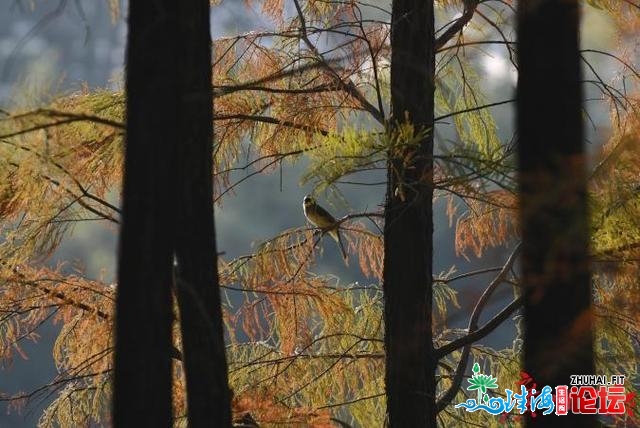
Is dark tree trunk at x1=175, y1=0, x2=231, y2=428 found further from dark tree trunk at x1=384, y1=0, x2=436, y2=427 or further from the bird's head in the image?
the bird's head

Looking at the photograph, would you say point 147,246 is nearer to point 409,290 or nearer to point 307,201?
point 409,290

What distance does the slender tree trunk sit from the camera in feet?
6.48

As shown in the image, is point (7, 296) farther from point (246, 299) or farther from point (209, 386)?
point (209, 386)

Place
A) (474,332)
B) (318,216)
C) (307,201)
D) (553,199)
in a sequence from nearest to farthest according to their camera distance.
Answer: (553,199) → (474,332) → (318,216) → (307,201)

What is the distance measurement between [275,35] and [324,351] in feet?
5.27

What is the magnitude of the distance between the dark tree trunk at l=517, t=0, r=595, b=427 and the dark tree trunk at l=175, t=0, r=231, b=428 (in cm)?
78

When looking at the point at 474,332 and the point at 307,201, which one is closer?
the point at 474,332

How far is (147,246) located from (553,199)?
93 cm

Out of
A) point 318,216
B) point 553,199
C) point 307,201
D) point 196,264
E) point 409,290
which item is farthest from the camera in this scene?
point 307,201

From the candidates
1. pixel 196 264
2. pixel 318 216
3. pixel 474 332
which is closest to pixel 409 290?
pixel 474 332

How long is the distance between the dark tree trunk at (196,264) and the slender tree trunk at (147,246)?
97 millimetres

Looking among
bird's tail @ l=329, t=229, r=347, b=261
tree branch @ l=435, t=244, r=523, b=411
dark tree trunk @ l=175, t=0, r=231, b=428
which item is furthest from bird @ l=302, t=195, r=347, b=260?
dark tree trunk @ l=175, t=0, r=231, b=428

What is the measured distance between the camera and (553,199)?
6.32ft

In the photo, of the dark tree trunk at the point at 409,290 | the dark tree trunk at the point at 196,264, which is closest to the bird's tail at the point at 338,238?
the dark tree trunk at the point at 409,290
